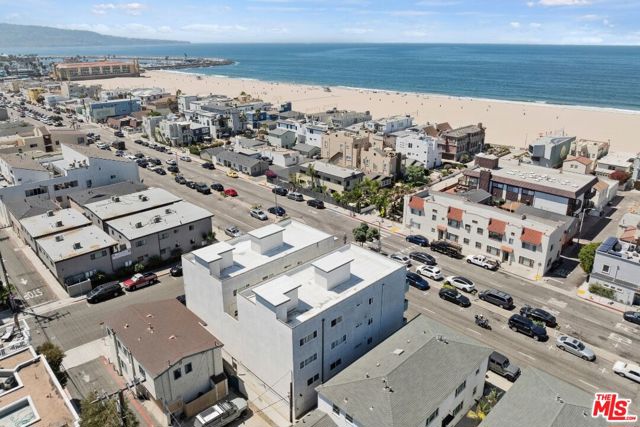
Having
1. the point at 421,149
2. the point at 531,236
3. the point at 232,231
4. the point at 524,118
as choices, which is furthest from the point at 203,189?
the point at 524,118

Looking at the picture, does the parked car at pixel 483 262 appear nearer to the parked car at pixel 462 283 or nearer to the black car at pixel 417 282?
the parked car at pixel 462 283

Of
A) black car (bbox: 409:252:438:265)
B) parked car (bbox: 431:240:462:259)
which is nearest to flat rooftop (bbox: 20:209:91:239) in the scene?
black car (bbox: 409:252:438:265)

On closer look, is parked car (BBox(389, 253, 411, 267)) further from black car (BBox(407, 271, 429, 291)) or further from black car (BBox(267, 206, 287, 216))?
black car (BBox(267, 206, 287, 216))

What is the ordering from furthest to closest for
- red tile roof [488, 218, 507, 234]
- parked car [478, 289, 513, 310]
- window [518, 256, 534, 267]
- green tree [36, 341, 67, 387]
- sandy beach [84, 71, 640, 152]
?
sandy beach [84, 71, 640, 152] → red tile roof [488, 218, 507, 234] → window [518, 256, 534, 267] → parked car [478, 289, 513, 310] → green tree [36, 341, 67, 387]

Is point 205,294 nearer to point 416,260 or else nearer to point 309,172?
point 416,260

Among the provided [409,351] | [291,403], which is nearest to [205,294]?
[291,403]

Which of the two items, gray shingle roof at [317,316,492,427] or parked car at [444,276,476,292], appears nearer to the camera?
gray shingle roof at [317,316,492,427]
